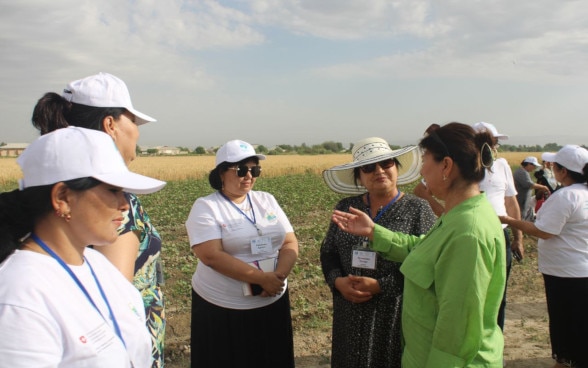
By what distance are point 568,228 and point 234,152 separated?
9.79 feet

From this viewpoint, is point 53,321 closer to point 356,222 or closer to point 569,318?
point 356,222

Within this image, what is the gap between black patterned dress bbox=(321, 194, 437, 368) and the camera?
2.67 m

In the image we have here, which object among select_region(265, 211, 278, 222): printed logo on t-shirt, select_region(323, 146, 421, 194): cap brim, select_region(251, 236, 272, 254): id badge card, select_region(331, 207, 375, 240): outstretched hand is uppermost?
select_region(323, 146, 421, 194): cap brim

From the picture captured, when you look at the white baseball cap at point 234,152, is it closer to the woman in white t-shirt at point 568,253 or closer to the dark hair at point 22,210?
the dark hair at point 22,210

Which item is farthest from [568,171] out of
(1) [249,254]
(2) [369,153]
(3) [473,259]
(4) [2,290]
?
(4) [2,290]

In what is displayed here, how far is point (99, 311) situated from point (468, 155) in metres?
1.79

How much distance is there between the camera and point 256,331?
3.03 metres

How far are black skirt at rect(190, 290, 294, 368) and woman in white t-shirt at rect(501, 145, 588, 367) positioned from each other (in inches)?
98.4

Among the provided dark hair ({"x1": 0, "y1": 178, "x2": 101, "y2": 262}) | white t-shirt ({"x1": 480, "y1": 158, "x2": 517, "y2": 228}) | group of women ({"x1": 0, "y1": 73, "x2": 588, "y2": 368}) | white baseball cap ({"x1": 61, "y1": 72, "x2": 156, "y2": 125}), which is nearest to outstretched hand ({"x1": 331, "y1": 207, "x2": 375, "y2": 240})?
group of women ({"x1": 0, "y1": 73, "x2": 588, "y2": 368})

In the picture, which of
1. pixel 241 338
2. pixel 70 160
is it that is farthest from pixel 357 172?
pixel 70 160

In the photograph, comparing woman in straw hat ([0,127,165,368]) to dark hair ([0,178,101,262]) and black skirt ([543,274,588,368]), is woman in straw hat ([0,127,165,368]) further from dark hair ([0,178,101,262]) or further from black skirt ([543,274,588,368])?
black skirt ([543,274,588,368])

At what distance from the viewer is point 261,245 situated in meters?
3.11

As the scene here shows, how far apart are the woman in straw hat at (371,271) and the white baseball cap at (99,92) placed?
1549 mm

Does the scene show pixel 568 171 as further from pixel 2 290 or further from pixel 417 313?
pixel 2 290
